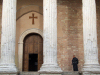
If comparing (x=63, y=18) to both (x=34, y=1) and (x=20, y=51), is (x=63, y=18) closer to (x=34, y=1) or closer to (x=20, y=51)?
(x=34, y=1)

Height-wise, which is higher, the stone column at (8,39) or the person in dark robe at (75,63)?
the stone column at (8,39)

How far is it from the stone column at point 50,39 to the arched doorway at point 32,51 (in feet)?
13.1

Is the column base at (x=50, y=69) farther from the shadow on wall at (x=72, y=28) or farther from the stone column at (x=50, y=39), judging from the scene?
the shadow on wall at (x=72, y=28)

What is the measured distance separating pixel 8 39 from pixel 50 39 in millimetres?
2638

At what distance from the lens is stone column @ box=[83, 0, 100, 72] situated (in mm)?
13375

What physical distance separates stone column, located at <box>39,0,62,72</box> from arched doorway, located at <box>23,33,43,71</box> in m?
3.98

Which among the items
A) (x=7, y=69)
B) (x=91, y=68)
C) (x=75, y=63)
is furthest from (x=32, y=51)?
(x=91, y=68)

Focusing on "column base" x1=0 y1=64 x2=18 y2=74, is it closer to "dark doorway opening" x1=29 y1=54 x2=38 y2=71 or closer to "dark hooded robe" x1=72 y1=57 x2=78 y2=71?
"dark doorway opening" x1=29 y1=54 x2=38 y2=71

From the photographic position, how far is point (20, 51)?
17.0 metres

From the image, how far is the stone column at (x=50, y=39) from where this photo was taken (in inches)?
516

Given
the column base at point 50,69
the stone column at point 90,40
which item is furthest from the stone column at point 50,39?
the stone column at point 90,40

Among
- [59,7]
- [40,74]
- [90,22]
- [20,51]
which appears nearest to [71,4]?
[59,7]

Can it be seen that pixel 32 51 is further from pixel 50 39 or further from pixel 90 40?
pixel 90 40

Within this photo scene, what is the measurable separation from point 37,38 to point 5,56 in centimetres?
487
